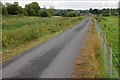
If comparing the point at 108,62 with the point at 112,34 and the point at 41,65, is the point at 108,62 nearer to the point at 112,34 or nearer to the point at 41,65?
the point at 41,65

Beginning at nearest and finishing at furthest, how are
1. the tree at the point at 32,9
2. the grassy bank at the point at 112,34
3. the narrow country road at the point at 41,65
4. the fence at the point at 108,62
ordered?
the fence at the point at 108,62 → the narrow country road at the point at 41,65 → the grassy bank at the point at 112,34 → the tree at the point at 32,9

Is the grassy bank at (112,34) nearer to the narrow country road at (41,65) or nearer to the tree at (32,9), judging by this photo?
the narrow country road at (41,65)

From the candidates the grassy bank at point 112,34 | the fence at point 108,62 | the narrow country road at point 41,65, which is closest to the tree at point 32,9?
the grassy bank at point 112,34

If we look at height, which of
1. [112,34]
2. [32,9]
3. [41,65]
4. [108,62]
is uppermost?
[32,9]

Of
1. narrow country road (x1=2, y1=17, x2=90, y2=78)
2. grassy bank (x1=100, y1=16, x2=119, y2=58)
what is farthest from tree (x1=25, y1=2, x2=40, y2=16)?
narrow country road (x1=2, y1=17, x2=90, y2=78)

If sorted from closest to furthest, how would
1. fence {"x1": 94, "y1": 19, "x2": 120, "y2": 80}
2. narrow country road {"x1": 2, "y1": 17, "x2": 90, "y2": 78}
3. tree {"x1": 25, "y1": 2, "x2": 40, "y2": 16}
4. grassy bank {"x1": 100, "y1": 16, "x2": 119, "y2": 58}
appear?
fence {"x1": 94, "y1": 19, "x2": 120, "y2": 80} < narrow country road {"x1": 2, "y1": 17, "x2": 90, "y2": 78} < grassy bank {"x1": 100, "y1": 16, "x2": 119, "y2": 58} < tree {"x1": 25, "y1": 2, "x2": 40, "y2": 16}

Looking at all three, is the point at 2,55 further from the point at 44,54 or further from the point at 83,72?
the point at 83,72

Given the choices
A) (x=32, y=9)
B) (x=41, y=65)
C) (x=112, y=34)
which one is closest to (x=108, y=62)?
(x=41, y=65)

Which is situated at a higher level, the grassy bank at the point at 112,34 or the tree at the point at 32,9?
the tree at the point at 32,9

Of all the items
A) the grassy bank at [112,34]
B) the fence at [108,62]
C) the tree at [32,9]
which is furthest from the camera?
the tree at [32,9]

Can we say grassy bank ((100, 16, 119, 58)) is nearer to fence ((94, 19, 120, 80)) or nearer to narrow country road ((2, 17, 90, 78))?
fence ((94, 19, 120, 80))

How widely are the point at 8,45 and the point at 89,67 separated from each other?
823 centimetres

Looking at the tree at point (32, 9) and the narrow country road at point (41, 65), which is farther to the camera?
the tree at point (32, 9)

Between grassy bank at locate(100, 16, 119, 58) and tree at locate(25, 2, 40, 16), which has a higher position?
tree at locate(25, 2, 40, 16)
